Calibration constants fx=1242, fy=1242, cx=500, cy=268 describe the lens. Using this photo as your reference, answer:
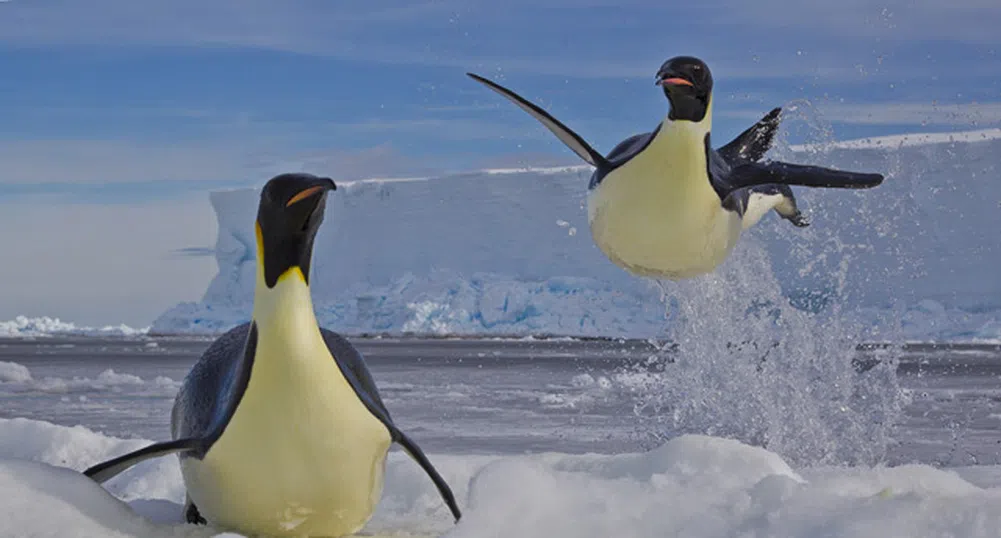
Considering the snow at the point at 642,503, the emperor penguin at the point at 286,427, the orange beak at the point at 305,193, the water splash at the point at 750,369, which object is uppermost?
the orange beak at the point at 305,193

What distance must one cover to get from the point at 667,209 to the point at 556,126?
685 millimetres

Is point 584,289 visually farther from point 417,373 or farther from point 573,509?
point 573,509

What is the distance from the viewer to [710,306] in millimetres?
6949

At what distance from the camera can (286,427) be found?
9.32 feet

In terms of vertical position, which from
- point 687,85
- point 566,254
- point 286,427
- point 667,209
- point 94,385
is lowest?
point 566,254

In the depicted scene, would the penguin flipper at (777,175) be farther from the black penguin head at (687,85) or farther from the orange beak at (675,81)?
the orange beak at (675,81)

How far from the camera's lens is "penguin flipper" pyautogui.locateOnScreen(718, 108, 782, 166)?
5.28 metres

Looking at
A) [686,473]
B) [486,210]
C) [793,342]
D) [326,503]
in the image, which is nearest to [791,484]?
[686,473]

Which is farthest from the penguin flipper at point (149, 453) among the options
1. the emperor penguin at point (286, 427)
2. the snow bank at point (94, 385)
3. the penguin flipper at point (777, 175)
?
the snow bank at point (94, 385)

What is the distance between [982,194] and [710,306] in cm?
2231

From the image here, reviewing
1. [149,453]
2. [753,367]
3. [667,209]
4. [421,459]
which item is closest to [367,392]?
[421,459]

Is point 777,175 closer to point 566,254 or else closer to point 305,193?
point 305,193

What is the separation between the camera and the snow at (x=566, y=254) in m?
27.0

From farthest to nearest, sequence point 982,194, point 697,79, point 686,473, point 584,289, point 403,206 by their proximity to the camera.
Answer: point 403,206 < point 584,289 < point 982,194 < point 697,79 < point 686,473
